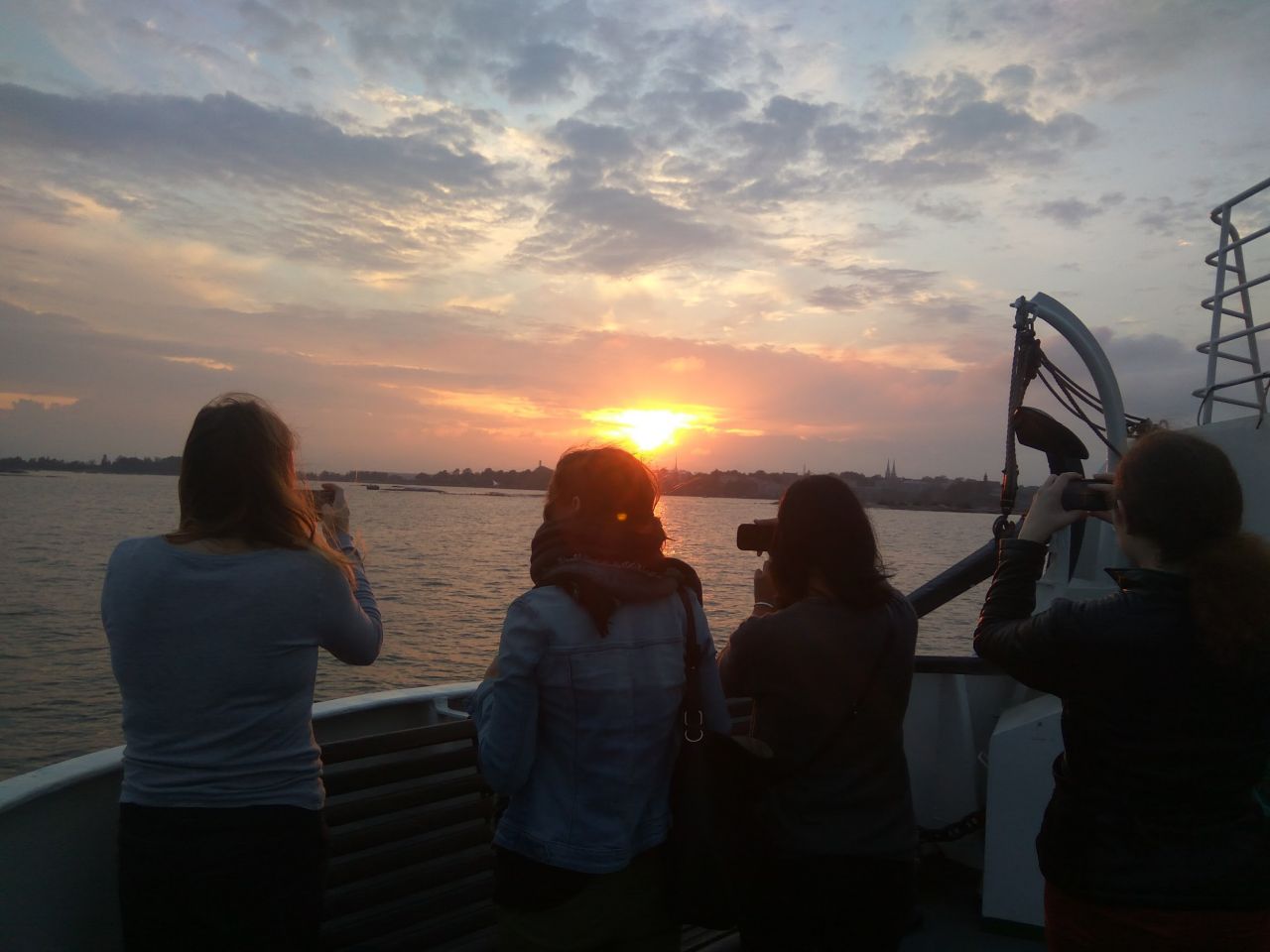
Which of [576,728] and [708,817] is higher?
[576,728]

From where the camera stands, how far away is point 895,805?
88.0 inches

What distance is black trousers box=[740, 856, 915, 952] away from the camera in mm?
2152

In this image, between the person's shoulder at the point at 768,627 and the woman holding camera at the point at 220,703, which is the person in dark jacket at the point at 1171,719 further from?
the woman holding camera at the point at 220,703

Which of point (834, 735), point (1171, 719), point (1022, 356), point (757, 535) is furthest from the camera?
point (1022, 356)

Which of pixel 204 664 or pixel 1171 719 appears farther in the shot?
pixel 204 664

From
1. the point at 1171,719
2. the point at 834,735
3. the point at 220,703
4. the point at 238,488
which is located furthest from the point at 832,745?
the point at 238,488

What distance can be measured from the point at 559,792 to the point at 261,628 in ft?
2.41

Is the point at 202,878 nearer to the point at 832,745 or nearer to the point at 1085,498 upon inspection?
the point at 832,745

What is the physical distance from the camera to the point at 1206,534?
1.85 meters

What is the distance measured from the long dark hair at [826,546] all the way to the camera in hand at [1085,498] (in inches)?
18.4

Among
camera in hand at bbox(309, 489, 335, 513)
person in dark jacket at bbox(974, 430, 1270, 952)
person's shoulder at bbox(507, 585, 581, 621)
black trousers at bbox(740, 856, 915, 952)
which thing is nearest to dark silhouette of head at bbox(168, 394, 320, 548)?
camera in hand at bbox(309, 489, 335, 513)

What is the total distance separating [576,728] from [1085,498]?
1.33 m

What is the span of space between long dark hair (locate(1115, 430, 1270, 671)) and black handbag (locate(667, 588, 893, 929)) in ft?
2.22

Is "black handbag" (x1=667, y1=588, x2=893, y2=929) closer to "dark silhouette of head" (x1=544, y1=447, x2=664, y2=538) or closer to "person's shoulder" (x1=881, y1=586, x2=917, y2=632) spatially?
"person's shoulder" (x1=881, y1=586, x2=917, y2=632)
